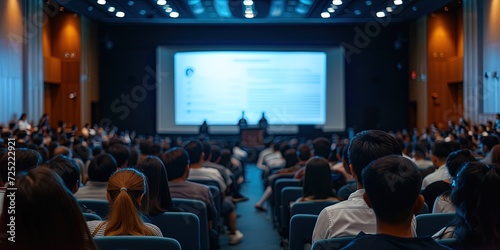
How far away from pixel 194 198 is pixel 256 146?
40.4ft

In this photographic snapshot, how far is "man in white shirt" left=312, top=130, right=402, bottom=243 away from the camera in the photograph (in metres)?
2.52

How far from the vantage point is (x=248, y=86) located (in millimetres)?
18016

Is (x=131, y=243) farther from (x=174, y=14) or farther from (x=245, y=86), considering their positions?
(x=245, y=86)

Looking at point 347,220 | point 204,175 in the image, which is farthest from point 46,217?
point 204,175

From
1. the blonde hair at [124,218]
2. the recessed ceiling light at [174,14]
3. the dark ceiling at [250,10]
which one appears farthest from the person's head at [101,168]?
the recessed ceiling light at [174,14]

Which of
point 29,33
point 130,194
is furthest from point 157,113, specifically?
point 130,194

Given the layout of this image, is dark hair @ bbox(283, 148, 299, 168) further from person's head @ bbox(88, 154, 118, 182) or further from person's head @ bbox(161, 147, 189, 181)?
person's head @ bbox(88, 154, 118, 182)

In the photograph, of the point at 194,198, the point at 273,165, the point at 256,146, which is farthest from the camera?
the point at 256,146

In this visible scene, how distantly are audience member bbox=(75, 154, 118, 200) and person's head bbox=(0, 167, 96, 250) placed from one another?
2709mm

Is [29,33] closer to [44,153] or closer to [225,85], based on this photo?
[225,85]

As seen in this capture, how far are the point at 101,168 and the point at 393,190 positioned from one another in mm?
2735

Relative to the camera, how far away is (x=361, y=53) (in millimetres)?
19328

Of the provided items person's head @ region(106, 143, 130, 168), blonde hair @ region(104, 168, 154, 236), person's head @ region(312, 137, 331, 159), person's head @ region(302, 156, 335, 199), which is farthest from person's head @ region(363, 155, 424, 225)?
person's head @ region(312, 137, 331, 159)

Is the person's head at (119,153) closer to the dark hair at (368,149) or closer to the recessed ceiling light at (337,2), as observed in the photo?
the dark hair at (368,149)
